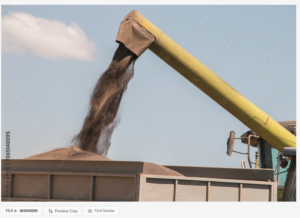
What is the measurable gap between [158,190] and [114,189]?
597 millimetres

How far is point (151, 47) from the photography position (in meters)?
6.03

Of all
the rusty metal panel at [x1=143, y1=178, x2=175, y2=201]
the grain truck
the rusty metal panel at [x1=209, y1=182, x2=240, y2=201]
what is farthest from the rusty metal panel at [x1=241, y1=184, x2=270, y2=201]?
the rusty metal panel at [x1=143, y1=178, x2=175, y2=201]

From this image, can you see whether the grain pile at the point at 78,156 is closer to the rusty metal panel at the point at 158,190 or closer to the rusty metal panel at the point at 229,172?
the rusty metal panel at the point at 158,190

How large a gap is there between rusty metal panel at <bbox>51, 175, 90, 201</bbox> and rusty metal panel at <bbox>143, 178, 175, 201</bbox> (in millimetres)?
841

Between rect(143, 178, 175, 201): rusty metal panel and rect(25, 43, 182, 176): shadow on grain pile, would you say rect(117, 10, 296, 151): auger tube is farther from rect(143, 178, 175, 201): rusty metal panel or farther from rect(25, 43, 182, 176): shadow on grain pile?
rect(143, 178, 175, 201): rusty metal panel

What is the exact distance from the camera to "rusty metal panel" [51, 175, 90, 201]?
4.80 metres

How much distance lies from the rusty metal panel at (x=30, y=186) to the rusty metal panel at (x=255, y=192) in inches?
115

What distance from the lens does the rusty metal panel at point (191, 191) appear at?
15.9 ft

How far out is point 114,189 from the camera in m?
4.71

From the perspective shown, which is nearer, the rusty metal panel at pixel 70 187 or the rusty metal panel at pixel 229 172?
the rusty metal panel at pixel 70 187

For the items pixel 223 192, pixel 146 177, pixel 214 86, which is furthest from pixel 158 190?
pixel 214 86

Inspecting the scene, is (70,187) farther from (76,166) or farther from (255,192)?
(255,192)

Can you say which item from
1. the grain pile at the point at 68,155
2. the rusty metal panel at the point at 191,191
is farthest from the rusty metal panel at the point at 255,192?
the grain pile at the point at 68,155

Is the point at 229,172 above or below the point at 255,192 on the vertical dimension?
above
